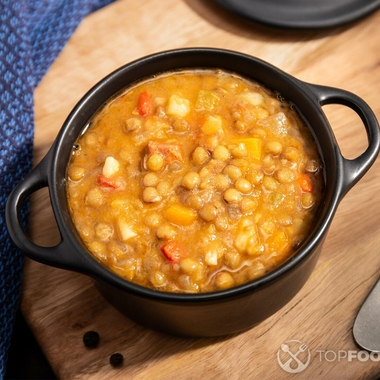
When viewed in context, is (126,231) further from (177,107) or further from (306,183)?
(306,183)

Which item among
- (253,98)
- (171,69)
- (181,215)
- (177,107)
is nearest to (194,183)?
(181,215)

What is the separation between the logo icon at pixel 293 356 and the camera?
2.40 meters

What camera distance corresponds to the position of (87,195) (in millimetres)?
2396

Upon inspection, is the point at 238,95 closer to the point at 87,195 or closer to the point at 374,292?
the point at 87,195

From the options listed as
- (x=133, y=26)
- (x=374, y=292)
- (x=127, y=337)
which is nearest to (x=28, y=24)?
(x=133, y=26)

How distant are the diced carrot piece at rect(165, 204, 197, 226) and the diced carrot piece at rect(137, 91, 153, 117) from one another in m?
0.55

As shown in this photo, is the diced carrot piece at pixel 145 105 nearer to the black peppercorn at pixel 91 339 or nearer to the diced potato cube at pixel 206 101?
the diced potato cube at pixel 206 101

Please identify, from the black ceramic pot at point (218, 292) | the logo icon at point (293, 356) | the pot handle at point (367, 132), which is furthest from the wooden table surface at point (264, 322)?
the pot handle at point (367, 132)

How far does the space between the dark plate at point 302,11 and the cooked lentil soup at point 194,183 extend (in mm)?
765

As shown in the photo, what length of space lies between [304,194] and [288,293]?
421mm

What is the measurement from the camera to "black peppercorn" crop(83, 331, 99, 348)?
97.4 inches

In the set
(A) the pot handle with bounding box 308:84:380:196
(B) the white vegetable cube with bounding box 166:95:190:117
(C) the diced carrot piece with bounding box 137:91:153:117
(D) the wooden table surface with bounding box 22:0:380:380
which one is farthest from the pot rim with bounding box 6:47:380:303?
(D) the wooden table surface with bounding box 22:0:380:380

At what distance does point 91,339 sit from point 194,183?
2.74ft

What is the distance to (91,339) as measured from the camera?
2.47m
